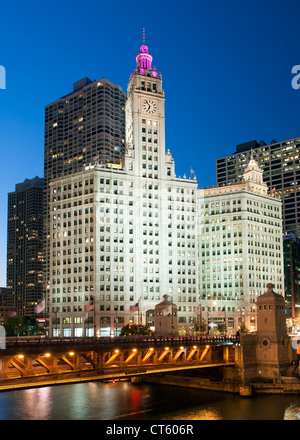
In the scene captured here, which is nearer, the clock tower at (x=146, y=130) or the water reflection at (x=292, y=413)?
the water reflection at (x=292, y=413)

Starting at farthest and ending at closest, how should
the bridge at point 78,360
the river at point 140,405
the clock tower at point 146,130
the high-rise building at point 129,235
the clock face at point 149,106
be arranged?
the clock face at point 149,106
the clock tower at point 146,130
the high-rise building at point 129,235
the river at point 140,405
the bridge at point 78,360

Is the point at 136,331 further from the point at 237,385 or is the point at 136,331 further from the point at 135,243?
the point at 237,385

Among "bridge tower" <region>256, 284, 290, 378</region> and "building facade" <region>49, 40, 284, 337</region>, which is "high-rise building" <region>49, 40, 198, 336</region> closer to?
"building facade" <region>49, 40, 284, 337</region>

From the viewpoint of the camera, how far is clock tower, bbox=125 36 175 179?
183125 mm

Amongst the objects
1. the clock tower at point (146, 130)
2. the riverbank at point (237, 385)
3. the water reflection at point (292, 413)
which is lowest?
the water reflection at point (292, 413)

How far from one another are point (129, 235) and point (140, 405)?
90.3 meters

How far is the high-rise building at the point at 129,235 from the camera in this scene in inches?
6683

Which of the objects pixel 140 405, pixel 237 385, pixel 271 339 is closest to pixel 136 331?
pixel 237 385

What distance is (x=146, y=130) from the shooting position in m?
186

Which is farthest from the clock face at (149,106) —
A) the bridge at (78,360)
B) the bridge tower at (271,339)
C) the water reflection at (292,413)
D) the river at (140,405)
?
the water reflection at (292,413)

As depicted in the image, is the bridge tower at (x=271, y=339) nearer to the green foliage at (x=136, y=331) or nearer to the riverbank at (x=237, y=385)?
the riverbank at (x=237, y=385)

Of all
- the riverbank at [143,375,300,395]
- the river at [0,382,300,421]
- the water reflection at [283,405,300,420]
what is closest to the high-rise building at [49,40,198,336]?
the riverbank at [143,375,300,395]
